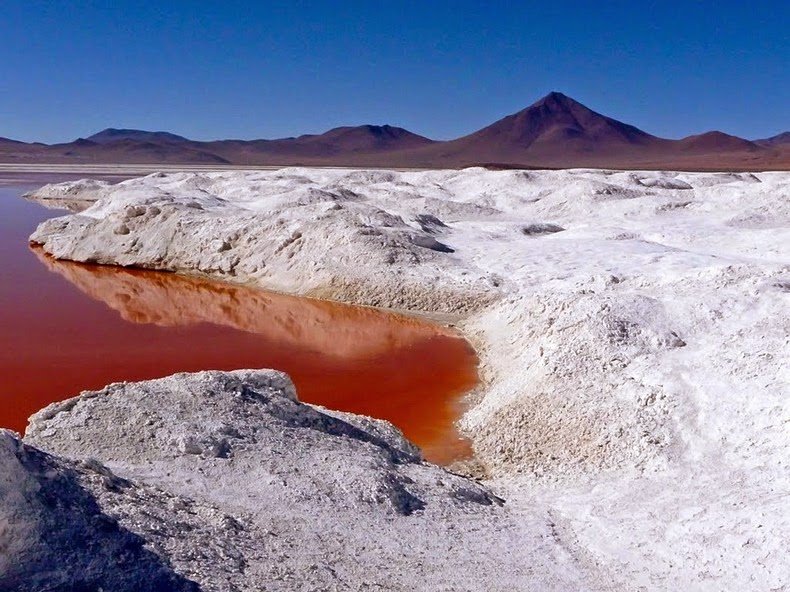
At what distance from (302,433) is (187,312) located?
7871 mm

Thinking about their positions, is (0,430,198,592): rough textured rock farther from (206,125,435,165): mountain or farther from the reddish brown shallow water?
(206,125,435,165): mountain

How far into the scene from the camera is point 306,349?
35.8 ft

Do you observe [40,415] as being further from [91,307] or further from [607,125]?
[607,125]

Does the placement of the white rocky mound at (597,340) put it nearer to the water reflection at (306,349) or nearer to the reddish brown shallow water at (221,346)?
the water reflection at (306,349)

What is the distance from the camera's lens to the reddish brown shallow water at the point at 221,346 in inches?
344

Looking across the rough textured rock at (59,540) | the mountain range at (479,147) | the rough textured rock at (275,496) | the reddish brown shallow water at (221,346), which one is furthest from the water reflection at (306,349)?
the mountain range at (479,147)

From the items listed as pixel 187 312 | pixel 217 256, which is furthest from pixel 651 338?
pixel 217 256

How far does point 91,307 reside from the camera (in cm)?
1330

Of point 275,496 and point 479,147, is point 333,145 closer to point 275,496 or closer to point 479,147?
point 479,147

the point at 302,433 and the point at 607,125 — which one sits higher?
the point at 607,125

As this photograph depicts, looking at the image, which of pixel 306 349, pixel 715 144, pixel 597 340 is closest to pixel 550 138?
pixel 715 144

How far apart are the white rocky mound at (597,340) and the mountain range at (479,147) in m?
73.6

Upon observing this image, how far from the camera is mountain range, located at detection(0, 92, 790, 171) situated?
95.8 m

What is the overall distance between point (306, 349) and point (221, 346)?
108 centimetres
